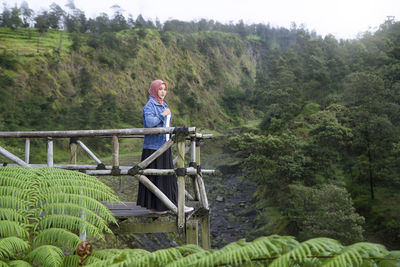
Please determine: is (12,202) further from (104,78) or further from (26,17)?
(26,17)

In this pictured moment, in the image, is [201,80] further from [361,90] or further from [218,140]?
[361,90]

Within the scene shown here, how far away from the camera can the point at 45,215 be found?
9.04 feet

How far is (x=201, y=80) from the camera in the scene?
56.4 metres

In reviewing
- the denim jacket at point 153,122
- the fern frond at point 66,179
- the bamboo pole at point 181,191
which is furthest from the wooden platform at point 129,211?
the fern frond at point 66,179

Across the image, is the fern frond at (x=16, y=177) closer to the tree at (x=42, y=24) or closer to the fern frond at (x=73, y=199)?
the fern frond at (x=73, y=199)

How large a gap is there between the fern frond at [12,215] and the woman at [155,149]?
2536 millimetres

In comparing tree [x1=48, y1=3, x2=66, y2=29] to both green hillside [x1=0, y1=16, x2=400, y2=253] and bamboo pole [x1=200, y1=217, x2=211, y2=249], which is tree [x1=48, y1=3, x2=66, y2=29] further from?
bamboo pole [x1=200, y1=217, x2=211, y2=249]

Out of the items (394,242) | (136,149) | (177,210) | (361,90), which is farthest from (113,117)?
(177,210)

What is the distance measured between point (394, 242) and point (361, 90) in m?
6.91

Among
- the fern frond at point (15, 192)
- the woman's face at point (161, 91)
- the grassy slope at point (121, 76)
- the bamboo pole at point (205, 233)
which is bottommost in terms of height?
the bamboo pole at point (205, 233)

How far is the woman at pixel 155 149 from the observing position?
199 inches

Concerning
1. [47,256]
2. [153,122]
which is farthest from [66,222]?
[153,122]

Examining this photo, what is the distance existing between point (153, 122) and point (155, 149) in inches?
16.7

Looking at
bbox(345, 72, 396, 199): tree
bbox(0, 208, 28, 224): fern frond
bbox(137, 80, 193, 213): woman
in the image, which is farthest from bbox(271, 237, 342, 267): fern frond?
bbox(345, 72, 396, 199): tree
